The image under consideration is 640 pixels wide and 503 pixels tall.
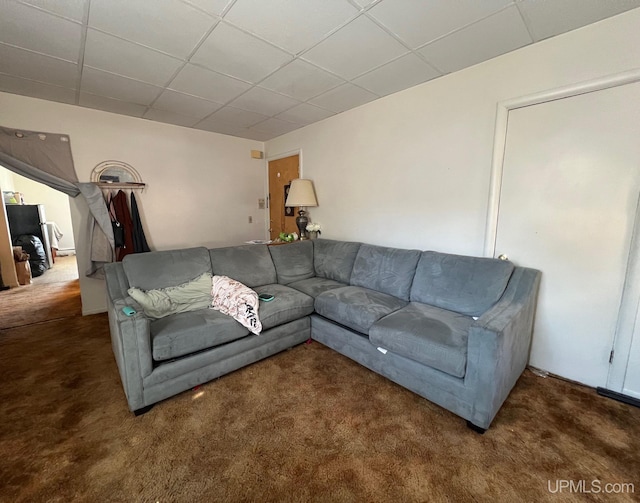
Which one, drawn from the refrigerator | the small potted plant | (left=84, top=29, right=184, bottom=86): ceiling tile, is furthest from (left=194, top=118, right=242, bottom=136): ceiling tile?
the refrigerator

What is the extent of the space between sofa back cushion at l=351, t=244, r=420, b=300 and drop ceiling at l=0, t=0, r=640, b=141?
1.60 meters

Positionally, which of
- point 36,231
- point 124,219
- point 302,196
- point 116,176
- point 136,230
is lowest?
point 36,231

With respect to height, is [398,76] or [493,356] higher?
[398,76]

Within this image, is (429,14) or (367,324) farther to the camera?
(367,324)

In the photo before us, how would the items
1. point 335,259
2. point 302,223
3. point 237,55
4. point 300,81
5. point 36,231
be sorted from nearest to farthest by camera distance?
1. point 237,55
2. point 300,81
3. point 335,259
4. point 302,223
5. point 36,231

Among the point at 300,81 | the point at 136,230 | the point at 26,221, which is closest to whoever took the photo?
the point at 300,81

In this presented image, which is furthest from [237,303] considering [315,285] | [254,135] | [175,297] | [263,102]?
[254,135]

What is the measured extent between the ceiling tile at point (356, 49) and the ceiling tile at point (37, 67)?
78.6 inches

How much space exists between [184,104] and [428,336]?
3.35 m

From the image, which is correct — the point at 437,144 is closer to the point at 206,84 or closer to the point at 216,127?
the point at 206,84

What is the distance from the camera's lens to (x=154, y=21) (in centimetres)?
168

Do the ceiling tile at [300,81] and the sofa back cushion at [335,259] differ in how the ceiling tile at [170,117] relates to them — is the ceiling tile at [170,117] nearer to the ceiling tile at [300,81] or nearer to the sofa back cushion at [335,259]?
the ceiling tile at [300,81]

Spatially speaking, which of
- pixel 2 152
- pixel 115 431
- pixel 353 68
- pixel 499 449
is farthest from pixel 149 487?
pixel 2 152

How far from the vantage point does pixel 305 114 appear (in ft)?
10.9
